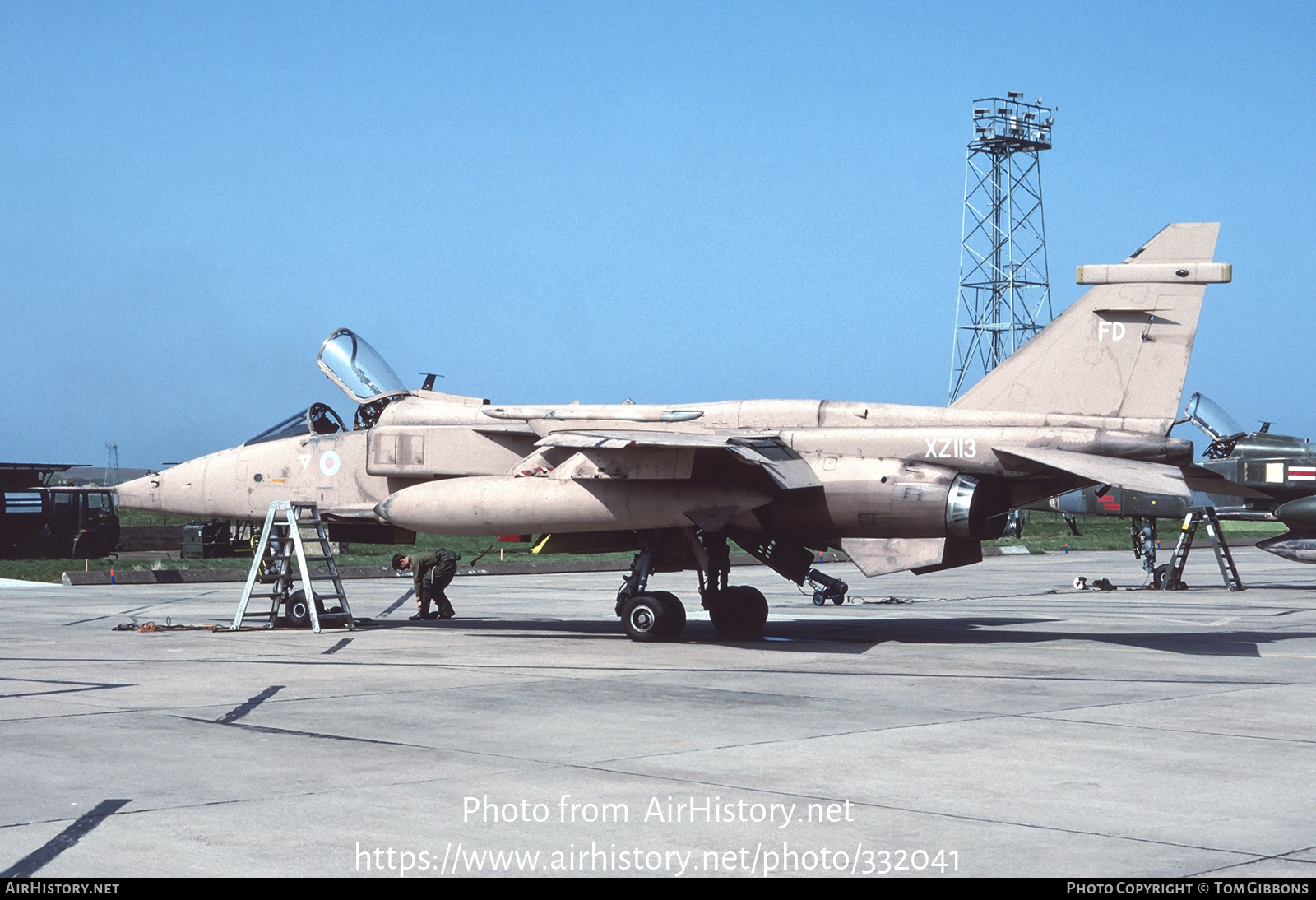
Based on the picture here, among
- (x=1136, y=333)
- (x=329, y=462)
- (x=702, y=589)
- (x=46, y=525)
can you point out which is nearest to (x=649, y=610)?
(x=702, y=589)

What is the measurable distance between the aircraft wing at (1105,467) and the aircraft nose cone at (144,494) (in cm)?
1123

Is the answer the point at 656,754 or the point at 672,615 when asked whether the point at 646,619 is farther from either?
the point at 656,754

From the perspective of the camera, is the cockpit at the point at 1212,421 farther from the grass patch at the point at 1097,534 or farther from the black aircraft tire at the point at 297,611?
the black aircraft tire at the point at 297,611

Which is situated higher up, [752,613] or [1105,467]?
[1105,467]

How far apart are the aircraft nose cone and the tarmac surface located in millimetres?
2257

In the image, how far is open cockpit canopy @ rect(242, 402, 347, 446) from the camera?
1780cm

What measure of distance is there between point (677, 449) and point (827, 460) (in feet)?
5.81

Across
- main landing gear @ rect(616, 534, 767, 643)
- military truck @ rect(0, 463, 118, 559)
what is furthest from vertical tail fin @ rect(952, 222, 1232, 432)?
military truck @ rect(0, 463, 118, 559)

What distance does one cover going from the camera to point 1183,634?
1680cm

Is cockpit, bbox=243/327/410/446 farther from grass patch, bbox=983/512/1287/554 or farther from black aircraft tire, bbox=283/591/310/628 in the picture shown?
grass patch, bbox=983/512/1287/554

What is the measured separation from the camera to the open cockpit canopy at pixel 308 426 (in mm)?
17797

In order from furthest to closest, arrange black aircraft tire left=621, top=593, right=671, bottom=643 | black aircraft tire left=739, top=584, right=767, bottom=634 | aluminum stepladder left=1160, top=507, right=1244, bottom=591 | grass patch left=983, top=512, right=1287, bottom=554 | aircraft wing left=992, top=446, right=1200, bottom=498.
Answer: grass patch left=983, top=512, right=1287, bottom=554, aluminum stepladder left=1160, top=507, right=1244, bottom=591, black aircraft tire left=739, top=584, right=767, bottom=634, black aircraft tire left=621, top=593, right=671, bottom=643, aircraft wing left=992, top=446, right=1200, bottom=498

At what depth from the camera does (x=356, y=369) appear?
17594 millimetres
